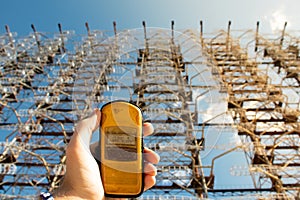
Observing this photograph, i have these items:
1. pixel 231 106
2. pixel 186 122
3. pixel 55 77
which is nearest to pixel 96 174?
pixel 186 122

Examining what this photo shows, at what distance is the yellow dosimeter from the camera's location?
183 centimetres

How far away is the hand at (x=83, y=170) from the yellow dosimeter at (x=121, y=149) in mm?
94

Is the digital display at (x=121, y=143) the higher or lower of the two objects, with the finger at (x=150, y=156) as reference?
higher

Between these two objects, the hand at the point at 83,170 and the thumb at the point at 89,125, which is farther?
the hand at the point at 83,170

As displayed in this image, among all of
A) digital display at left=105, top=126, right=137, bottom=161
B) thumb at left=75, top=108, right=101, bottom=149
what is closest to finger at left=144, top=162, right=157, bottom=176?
digital display at left=105, top=126, right=137, bottom=161

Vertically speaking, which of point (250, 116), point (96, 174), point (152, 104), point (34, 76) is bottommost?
point (250, 116)

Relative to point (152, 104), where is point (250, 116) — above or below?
below

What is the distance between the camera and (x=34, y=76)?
54.3ft

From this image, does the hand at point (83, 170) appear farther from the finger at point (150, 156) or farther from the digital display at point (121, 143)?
the digital display at point (121, 143)

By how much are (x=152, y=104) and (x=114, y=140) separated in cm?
72

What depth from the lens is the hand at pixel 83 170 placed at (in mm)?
2016

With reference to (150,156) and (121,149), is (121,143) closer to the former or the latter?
(121,149)

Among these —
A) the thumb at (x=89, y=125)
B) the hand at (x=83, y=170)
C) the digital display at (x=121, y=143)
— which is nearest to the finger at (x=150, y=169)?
the hand at (x=83, y=170)

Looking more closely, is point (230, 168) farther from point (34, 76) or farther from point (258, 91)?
point (34, 76)
